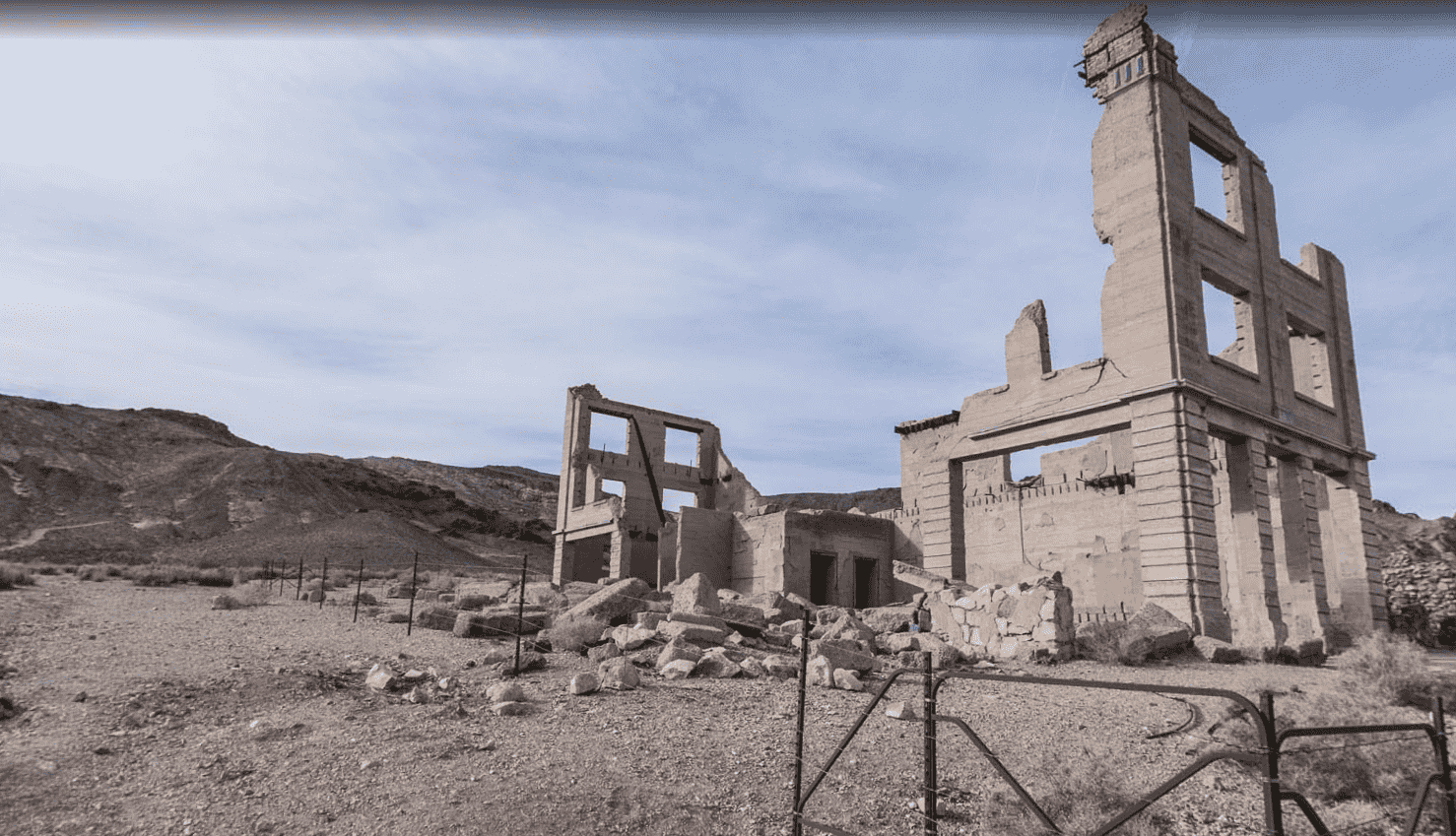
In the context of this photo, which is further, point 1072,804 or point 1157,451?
point 1157,451

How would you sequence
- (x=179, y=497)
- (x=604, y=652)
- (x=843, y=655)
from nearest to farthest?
1. (x=843, y=655)
2. (x=604, y=652)
3. (x=179, y=497)

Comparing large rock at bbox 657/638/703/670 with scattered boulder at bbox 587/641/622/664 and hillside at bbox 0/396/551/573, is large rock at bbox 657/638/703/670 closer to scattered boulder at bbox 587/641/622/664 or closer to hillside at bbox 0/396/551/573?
scattered boulder at bbox 587/641/622/664

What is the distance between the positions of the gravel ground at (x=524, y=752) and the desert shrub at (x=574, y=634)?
94cm

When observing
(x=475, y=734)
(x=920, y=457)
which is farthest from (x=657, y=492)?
(x=475, y=734)

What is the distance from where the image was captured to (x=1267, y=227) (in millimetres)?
22469

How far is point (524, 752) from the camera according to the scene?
25.6 ft

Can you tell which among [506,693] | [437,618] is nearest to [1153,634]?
[506,693]

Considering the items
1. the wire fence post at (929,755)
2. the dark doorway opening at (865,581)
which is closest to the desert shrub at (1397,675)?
the wire fence post at (929,755)

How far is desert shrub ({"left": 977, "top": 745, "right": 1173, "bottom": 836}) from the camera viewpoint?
607 cm

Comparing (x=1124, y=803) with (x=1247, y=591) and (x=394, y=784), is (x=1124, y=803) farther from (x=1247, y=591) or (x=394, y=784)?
(x=1247, y=591)

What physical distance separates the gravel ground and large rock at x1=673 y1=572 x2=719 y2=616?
268cm

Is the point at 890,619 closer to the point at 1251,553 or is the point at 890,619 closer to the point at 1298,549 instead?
the point at 1251,553

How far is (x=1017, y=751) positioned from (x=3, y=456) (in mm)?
67159

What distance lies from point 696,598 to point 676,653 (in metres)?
2.65
